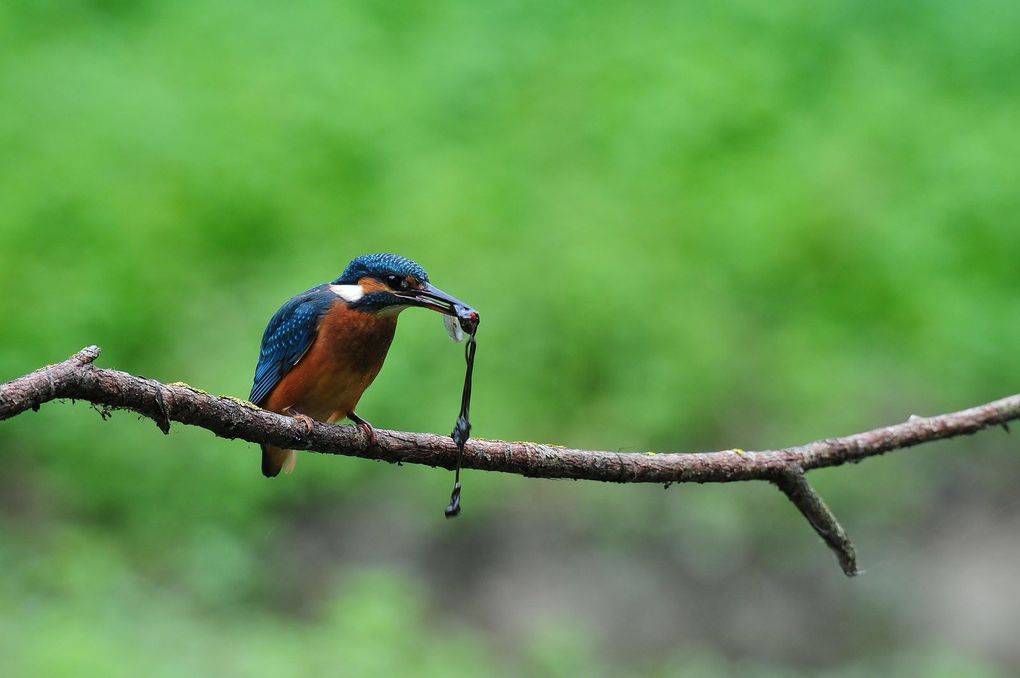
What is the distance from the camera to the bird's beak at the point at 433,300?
6.63 ft

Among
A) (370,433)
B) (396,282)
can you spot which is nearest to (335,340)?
→ (396,282)

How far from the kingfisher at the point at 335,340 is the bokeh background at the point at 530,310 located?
1.83m

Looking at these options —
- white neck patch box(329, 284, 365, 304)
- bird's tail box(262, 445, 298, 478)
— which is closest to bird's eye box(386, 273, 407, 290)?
white neck patch box(329, 284, 365, 304)

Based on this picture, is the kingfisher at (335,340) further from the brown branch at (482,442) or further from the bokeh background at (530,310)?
the bokeh background at (530,310)

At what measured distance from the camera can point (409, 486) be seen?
526 cm

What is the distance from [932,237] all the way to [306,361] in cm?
487

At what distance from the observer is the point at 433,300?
87.4 inches

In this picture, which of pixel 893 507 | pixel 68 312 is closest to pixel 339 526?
pixel 68 312

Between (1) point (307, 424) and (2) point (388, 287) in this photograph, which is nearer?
(1) point (307, 424)

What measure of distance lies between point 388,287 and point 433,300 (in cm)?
16

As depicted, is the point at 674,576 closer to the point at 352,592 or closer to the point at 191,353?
the point at 352,592

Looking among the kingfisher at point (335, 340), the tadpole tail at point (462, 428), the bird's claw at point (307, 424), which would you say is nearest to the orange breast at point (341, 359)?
the kingfisher at point (335, 340)

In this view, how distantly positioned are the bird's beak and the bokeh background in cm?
237

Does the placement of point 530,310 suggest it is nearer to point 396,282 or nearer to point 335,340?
point 335,340
